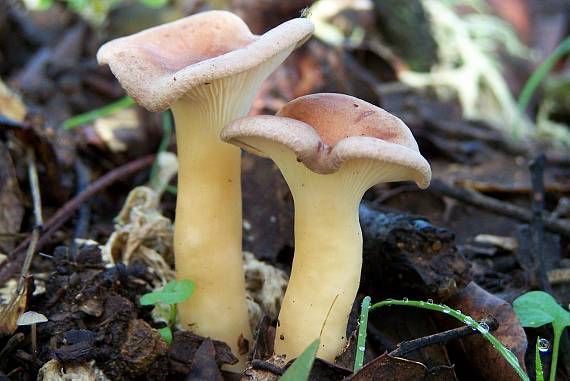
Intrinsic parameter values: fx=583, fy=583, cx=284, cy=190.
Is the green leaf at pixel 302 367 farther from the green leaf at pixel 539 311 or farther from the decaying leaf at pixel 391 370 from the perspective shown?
the green leaf at pixel 539 311

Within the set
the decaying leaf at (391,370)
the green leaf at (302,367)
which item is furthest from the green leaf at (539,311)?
the green leaf at (302,367)

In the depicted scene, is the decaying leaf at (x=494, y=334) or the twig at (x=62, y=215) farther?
the twig at (x=62, y=215)

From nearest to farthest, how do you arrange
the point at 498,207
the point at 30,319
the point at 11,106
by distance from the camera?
the point at 30,319
the point at 498,207
the point at 11,106

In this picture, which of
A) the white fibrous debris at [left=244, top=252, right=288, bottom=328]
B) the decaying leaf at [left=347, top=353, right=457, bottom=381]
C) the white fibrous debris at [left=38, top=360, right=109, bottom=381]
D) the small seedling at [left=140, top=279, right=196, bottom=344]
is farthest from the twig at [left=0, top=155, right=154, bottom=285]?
the decaying leaf at [left=347, top=353, right=457, bottom=381]

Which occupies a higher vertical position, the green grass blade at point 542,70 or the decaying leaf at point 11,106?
the decaying leaf at point 11,106

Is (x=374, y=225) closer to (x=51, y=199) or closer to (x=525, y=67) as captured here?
(x=51, y=199)

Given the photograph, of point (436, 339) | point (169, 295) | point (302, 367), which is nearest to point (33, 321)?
point (169, 295)

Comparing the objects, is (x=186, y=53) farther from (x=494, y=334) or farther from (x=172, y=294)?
(x=494, y=334)
